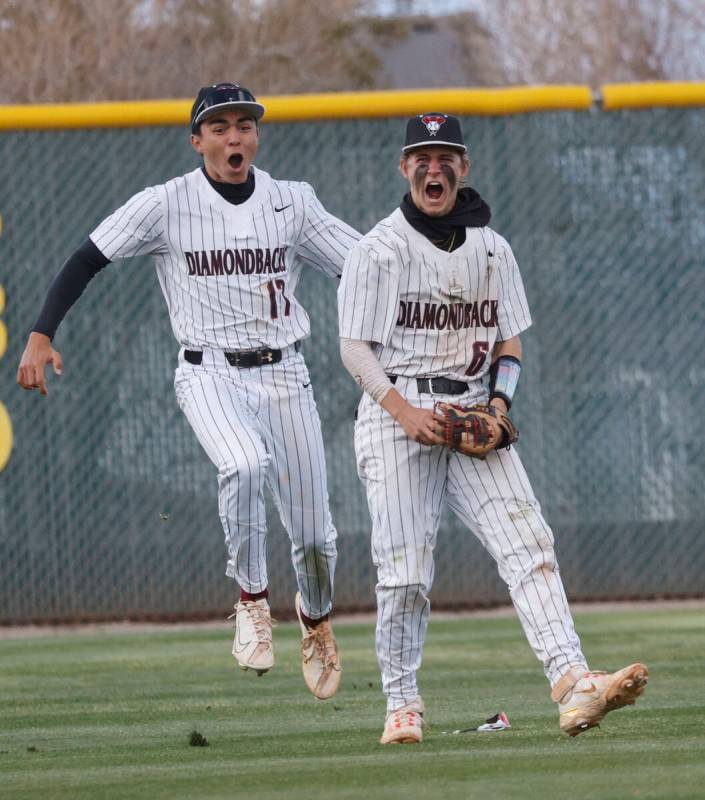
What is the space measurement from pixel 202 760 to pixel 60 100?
42.1ft

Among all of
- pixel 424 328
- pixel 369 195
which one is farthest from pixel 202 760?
pixel 369 195

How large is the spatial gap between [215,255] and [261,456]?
79 cm

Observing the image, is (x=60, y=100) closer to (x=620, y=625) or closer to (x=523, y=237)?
(x=523, y=237)

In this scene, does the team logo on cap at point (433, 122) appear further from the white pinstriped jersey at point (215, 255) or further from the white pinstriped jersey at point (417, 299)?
the white pinstriped jersey at point (215, 255)

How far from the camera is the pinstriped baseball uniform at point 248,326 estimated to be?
6.46 metres

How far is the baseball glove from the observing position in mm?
5426

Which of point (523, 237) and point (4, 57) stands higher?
point (4, 57)

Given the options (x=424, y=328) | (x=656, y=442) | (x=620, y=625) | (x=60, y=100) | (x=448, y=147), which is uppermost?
(x=60, y=100)

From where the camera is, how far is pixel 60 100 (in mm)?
17297

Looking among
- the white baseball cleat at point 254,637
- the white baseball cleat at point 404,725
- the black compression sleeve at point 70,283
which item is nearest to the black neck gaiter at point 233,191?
the black compression sleeve at point 70,283

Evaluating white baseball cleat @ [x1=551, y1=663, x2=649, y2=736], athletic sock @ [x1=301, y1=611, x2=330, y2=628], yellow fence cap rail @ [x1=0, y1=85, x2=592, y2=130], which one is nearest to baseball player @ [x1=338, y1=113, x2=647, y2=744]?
white baseball cleat @ [x1=551, y1=663, x2=649, y2=736]

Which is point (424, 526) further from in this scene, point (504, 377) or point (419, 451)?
point (504, 377)

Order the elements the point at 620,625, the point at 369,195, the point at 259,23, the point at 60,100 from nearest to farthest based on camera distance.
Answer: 1. the point at 620,625
2. the point at 369,195
3. the point at 60,100
4. the point at 259,23

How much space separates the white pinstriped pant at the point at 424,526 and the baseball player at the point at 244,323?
30.8 inches
